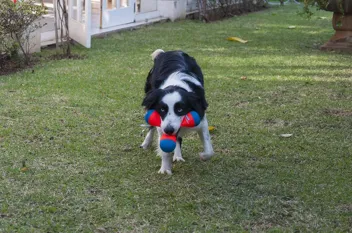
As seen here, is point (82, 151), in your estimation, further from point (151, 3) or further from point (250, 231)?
point (151, 3)

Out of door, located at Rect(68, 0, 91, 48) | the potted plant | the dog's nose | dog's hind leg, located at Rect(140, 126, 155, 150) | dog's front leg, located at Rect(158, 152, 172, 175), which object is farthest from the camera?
the potted plant

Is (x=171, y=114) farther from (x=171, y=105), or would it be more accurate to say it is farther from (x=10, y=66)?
(x=10, y=66)

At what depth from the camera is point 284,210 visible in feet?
13.9

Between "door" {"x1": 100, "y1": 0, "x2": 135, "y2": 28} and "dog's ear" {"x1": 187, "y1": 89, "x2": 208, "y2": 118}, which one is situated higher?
"dog's ear" {"x1": 187, "y1": 89, "x2": 208, "y2": 118}

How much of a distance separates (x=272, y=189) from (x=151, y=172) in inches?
38.6

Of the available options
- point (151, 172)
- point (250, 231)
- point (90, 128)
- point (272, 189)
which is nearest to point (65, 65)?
point (90, 128)

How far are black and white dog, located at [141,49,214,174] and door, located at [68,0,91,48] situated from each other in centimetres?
483

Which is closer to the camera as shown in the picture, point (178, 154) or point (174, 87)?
point (174, 87)

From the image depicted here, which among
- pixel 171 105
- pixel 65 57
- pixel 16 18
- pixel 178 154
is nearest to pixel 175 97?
pixel 171 105

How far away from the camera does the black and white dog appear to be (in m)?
4.54

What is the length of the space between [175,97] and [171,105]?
7 cm

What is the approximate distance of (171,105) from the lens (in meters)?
4.53

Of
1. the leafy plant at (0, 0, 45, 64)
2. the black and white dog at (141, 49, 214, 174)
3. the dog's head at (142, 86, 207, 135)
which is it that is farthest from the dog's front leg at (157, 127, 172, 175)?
the leafy plant at (0, 0, 45, 64)

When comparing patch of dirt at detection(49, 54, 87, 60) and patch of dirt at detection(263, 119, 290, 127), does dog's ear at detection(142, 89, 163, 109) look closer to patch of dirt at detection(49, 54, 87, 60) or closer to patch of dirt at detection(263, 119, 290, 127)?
patch of dirt at detection(263, 119, 290, 127)
